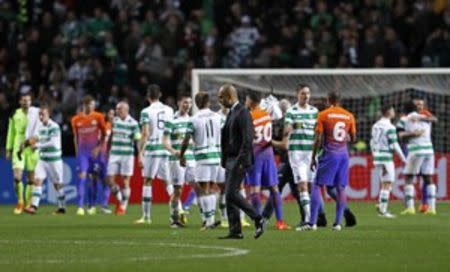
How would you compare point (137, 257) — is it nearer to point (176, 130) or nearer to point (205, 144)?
point (205, 144)

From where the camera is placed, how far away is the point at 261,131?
79.6 feet

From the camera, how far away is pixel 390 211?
1247 inches

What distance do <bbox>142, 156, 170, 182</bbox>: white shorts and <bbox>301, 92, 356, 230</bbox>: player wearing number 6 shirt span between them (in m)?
3.77

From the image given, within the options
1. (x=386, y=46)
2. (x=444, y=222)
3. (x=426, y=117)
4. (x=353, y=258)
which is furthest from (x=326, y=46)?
(x=353, y=258)

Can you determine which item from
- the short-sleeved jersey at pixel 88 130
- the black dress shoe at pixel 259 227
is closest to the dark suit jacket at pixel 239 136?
the black dress shoe at pixel 259 227

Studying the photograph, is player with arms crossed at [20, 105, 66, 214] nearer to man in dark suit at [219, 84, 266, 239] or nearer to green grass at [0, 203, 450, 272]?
green grass at [0, 203, 450, 272]

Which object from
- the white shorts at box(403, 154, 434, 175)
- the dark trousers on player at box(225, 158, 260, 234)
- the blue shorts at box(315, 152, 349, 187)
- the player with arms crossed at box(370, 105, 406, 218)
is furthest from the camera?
the white shorts at box(403, 154, 434, 175)

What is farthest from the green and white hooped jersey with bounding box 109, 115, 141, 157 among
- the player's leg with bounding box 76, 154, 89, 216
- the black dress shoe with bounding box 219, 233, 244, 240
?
the black dress shoe with bounding box 219, 233, 244, 240

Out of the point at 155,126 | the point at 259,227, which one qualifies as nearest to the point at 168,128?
the point at 155,126

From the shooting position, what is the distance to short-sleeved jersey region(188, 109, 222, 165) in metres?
23.9

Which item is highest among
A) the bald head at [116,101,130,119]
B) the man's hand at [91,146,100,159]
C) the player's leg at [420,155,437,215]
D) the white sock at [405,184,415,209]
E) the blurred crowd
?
the blurred crowd

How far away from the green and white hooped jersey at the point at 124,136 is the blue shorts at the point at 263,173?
740 cm

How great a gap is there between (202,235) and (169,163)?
4159mm

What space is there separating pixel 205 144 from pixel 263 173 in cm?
107
